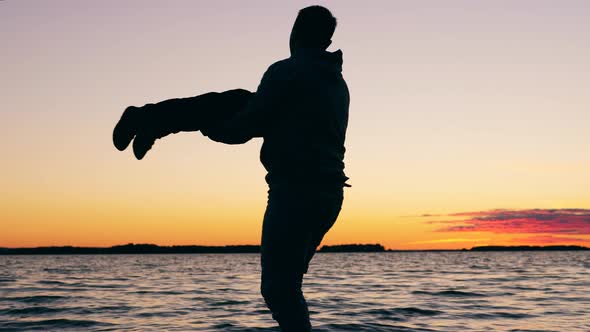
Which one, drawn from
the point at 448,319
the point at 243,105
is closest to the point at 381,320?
the point at 448,319

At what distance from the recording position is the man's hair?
3402mm

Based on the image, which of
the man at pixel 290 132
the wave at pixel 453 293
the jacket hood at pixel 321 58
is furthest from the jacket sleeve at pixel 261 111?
the wave at pixel 453 293

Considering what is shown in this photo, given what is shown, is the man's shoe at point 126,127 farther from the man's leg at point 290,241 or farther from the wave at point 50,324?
the wave at point 50,324

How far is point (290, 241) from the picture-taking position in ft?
10.6

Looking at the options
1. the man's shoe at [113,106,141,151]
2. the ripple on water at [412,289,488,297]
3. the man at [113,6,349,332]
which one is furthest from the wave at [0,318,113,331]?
the ripple on water at [412,289,488,297]

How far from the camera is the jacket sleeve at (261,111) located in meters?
3.15

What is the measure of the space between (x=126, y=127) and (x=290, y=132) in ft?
3.26

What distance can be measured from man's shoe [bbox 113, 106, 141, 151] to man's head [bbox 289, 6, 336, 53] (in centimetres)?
98

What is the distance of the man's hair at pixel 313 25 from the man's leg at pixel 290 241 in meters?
0.84

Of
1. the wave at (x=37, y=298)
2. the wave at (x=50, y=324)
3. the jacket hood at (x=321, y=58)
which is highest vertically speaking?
the jacket hood at (x=321, y=58)

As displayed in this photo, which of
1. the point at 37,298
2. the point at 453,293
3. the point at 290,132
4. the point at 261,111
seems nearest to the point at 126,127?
the point at 261,111

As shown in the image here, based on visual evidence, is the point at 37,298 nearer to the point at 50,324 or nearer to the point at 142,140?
the point at 50,324

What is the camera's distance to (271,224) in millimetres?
3236

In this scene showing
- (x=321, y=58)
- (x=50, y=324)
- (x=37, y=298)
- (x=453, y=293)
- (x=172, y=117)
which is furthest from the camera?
(x=453, y=293)
